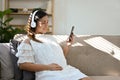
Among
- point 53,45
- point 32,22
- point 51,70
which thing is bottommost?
point 51,70

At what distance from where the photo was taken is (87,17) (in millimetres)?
4562

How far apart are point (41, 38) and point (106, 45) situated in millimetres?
698

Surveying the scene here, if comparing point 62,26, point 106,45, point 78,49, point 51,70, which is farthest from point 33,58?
point 62,26

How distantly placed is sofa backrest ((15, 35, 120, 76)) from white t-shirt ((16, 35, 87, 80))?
279 mm

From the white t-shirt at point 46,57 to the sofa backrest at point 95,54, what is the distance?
0.28 meters

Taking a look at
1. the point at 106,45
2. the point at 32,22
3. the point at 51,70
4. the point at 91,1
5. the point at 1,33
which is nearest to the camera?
the point at 51,70

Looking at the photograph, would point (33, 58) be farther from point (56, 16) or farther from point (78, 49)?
point (56, 16)

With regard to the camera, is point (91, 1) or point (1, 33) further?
A: point (91, 1)

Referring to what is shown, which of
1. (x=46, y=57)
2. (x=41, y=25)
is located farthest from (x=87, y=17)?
(x=46, y=57)

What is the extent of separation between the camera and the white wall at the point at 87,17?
4531 mm

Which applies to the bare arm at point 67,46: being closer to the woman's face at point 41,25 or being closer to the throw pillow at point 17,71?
the woman's face at point 41,25

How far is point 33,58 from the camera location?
1.98 metres

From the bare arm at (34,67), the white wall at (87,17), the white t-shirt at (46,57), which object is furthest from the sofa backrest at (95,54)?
the white wall at (87,17)

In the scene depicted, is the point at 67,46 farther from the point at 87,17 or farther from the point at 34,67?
the point at 87,17
